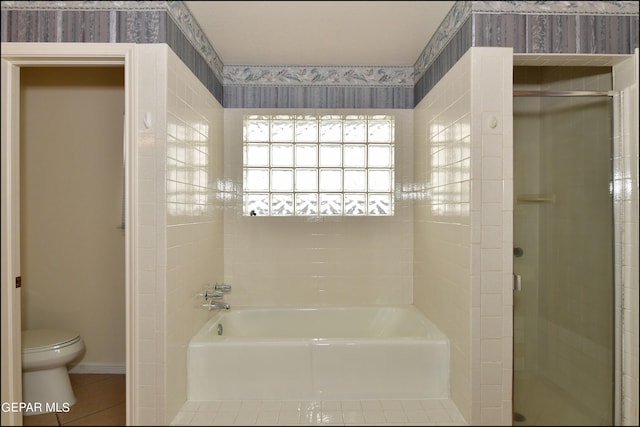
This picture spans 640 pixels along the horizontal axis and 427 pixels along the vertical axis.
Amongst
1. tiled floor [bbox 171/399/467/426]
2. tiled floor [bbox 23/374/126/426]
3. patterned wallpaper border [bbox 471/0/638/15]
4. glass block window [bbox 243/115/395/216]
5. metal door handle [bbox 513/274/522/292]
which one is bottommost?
tiled floor [bbox 23/374/126/426]

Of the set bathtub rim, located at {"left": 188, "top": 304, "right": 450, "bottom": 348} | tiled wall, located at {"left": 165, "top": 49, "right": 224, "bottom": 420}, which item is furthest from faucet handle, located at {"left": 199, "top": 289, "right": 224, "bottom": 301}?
bathtub rim, located at {"left": 188, "top": 304, "right": 450, "bottom": 348}

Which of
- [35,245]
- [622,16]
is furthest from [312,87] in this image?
[35,245]

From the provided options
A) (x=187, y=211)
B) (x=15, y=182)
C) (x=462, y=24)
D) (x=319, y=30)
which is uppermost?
(x=319, y=30)

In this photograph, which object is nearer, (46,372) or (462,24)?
(462,24)

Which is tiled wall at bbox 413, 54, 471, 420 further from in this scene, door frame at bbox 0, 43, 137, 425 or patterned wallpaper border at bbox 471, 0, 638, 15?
door frame at bbox 0, 43, 137, 425

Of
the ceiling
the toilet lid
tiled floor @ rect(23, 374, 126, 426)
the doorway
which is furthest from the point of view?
the doorway

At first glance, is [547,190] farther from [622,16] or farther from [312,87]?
[312,87]

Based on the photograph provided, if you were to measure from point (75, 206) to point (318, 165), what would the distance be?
71.2 inches

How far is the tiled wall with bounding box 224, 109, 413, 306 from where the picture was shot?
136 inches

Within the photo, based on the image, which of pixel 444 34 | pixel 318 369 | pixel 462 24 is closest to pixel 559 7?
pixel 462 24

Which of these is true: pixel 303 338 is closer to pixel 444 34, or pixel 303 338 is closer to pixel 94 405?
pixel 94 405

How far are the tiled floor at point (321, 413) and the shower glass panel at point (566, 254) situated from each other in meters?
0.55

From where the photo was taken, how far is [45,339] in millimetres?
2807

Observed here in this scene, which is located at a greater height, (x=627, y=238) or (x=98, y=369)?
(x=627, y=238)
